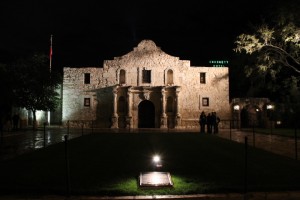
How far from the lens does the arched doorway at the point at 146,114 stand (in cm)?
3766

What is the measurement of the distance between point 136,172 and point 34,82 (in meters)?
23.6

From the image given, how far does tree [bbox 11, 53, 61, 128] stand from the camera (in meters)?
31.4

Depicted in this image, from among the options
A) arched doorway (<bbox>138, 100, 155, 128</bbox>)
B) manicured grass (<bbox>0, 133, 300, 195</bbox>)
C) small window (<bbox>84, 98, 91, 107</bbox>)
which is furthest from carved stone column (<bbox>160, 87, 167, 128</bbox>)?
manicured grass (<bbox>0, 133, 300, 195</bbox>)

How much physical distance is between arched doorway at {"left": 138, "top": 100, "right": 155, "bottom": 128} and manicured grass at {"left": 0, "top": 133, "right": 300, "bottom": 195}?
76.5ft

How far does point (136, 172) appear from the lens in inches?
397

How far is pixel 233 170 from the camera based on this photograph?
10.2 m

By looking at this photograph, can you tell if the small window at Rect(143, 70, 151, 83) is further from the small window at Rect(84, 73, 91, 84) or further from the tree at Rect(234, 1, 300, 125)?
the tree at Rect(234, 1, 300, 125)

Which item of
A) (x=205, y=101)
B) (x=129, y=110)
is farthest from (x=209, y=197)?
(x=205, y=101)

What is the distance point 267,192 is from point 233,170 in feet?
7.96

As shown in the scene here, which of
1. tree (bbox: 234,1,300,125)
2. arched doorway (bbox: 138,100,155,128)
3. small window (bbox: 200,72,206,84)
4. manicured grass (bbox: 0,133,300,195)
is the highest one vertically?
tree (bbox: 234,1,300,125)

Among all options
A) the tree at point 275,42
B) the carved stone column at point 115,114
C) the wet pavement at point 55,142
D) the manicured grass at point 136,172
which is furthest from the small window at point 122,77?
the manicured grass at point 136,172

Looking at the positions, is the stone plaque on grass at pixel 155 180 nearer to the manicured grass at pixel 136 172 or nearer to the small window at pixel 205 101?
the manicured grass at pixel 136 172

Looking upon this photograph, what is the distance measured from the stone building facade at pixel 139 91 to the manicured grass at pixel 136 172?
22.9 meters

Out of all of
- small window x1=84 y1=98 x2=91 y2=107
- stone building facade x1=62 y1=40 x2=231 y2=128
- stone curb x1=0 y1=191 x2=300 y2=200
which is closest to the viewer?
stone curb x1=0 y1=191 x2=300 y2=200
